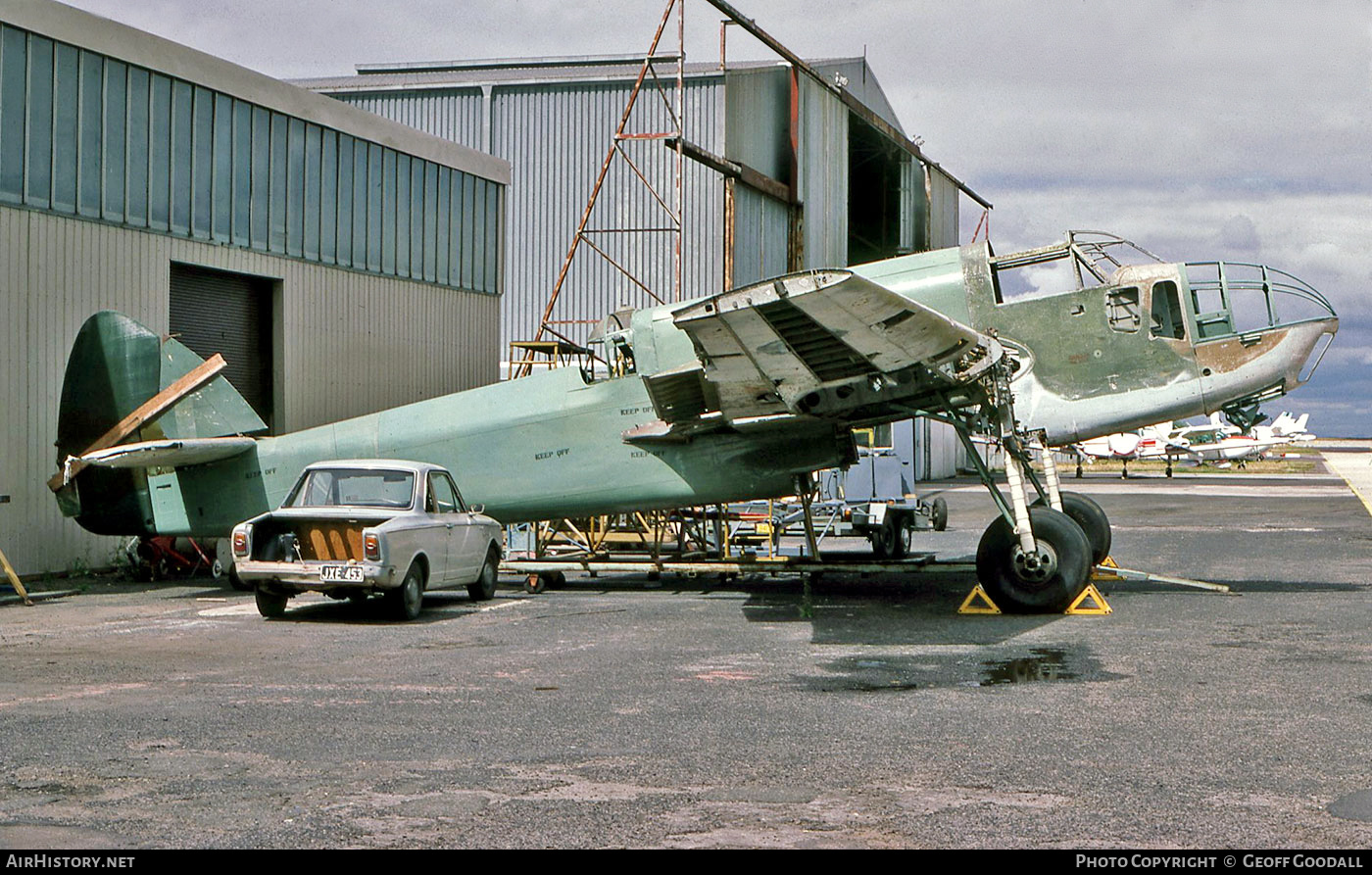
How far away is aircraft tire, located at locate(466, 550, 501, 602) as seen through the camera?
15000 millimetres

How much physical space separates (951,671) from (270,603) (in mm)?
7079

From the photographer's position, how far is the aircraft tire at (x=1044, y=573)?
1271 cm

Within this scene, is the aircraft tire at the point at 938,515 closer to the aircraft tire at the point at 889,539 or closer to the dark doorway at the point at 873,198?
the aircraft tire at the point at 889,539

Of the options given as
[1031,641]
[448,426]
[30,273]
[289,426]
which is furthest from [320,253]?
[1031,641]

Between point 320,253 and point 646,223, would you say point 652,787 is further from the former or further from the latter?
point 646,223

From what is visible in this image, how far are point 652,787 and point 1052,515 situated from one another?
26.0ft

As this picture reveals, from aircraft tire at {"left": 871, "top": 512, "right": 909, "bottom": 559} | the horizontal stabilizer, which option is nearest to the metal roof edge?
the horizontal stabilizer

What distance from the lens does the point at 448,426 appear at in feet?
54.1

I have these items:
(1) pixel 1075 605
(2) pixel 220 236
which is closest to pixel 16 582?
(2) pixel 220 236

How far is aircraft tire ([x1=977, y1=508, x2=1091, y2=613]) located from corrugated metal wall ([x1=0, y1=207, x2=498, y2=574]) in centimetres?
1236

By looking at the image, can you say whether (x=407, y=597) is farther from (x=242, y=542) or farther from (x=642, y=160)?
(x=642, y=160)

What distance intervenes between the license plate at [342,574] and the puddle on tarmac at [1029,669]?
19.4 ft

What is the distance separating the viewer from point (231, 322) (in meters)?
21.5

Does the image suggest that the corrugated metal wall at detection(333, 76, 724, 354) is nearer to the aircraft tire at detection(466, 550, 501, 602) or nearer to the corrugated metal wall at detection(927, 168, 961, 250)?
the corrugated metal wall at detection(927, 168, 961, 250)
